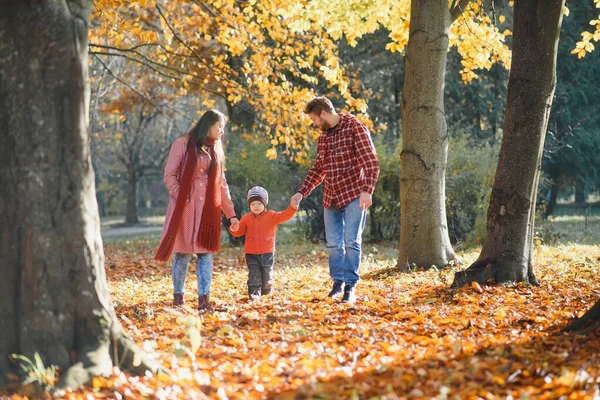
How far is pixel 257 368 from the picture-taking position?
4.70 meters

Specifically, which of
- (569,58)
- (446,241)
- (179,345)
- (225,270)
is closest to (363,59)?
(569,58)

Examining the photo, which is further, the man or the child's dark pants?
the child's dark pants

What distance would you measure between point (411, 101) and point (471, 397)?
6.82 meters

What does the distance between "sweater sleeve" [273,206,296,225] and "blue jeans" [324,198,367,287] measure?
1.21ft

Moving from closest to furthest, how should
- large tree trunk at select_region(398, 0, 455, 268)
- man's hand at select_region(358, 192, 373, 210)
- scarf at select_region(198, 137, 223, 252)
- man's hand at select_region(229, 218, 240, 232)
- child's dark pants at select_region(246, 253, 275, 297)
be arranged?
man's hand at select_region(358, 192, 373, 210), scarf at select_region(198, 137, 223, 252), man's hand at select_region(229, 218, 240, 232), child's dark pants at select_region(246, 253, 275, 297), large tree trunk at select_region(398, 0, 455, 268)

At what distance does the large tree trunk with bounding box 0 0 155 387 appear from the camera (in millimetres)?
4516

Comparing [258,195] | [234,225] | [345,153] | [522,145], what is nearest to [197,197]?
[234,225]

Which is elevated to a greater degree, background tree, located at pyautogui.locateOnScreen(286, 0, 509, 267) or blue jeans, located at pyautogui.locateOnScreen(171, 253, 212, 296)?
background tree, located at pyautogui.locateOnScreen(286, 0, 509, 267)

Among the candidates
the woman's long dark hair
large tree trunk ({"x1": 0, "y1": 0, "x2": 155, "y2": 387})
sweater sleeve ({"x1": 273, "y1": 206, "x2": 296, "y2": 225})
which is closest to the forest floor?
large tree trunk ({"x1": 0, "y1": 0, "x2": 155, "y2": 387})

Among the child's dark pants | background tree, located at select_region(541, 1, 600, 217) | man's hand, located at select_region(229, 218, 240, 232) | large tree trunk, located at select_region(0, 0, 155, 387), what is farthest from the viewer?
background tree, located at select_region(541, 1, 600, 217)

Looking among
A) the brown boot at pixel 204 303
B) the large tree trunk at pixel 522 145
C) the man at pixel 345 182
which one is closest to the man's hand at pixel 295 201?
the man at pixel 345 182

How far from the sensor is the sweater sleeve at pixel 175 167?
7.02 m

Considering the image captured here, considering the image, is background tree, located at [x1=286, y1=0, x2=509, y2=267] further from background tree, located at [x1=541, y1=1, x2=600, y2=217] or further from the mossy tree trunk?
background tree, located at [x1=541, y1=1, x2=600, y2=217]

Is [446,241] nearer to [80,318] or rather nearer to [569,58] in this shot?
[80,318]
